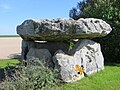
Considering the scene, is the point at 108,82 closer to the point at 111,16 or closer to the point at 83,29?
the point at 83,29

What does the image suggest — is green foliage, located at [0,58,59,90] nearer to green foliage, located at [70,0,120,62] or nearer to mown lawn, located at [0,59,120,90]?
mown lawn, located at [0,59,120,90]

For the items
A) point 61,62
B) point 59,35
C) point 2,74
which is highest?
point 59,35

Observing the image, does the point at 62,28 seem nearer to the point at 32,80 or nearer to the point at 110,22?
the point at 32,80

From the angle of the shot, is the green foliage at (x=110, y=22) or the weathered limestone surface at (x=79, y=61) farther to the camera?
the green foliage at (x=110, y=22)

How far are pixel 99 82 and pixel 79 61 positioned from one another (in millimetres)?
1041

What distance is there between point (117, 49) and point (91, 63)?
3.46m

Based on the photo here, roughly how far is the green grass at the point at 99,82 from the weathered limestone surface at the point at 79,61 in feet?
0.77

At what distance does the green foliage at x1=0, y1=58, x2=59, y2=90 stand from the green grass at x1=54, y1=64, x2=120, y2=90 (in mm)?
402

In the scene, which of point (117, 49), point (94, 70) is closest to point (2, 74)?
point (94, 70)

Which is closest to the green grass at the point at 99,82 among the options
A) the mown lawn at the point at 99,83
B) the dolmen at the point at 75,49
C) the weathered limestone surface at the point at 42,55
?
the mown lawn at the point at 99,83

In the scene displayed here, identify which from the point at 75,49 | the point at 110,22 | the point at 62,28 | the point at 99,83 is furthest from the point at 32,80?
the point at 110,22

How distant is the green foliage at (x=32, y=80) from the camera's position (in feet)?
26.2

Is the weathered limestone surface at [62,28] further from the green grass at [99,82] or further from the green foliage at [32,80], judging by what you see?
the green grass at [99,82]

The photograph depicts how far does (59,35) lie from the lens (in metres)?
10.4
